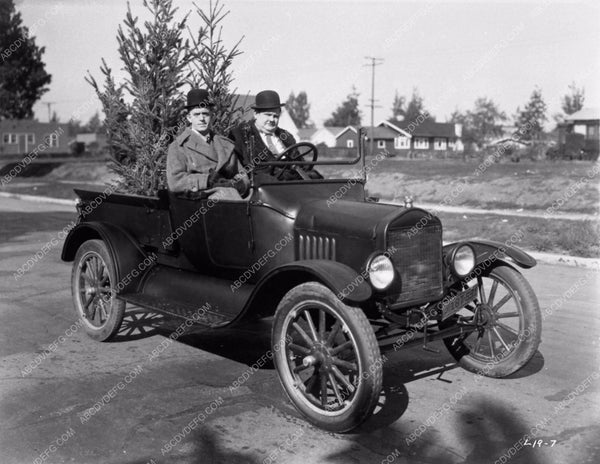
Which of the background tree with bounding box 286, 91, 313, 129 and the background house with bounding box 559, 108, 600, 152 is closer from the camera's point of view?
the background house with bounding box 559, 108, 600, 152

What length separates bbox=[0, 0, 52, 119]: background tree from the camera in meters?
42.1

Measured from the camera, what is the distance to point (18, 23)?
43.3 metres

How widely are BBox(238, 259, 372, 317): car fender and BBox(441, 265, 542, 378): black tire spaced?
1.13 meters

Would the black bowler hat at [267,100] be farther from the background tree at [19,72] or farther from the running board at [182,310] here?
the background tree at [19,72]

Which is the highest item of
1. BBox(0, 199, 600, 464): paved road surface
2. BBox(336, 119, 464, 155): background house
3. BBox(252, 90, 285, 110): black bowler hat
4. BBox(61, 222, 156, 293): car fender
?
BBox(336, 119, 464, 155): background house

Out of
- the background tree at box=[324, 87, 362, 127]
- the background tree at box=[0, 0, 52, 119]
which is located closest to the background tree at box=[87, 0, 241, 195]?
the background tree at box=[0, 0, 52, 119]

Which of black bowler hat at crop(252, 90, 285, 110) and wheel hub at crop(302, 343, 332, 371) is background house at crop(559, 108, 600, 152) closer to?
black bowler hat at crop(252, 90, 285, 110)

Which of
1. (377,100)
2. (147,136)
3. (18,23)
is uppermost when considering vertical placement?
(18,23)

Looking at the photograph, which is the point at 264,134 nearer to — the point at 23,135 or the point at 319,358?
the point at 319,358

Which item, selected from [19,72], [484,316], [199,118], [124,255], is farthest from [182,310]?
[19,72]

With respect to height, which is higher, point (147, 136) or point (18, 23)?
point (18, 23)

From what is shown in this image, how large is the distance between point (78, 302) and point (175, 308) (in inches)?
56.2

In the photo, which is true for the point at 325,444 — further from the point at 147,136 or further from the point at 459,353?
the point at 147,136

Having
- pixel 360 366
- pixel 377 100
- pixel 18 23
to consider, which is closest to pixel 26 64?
pixel 18 23
